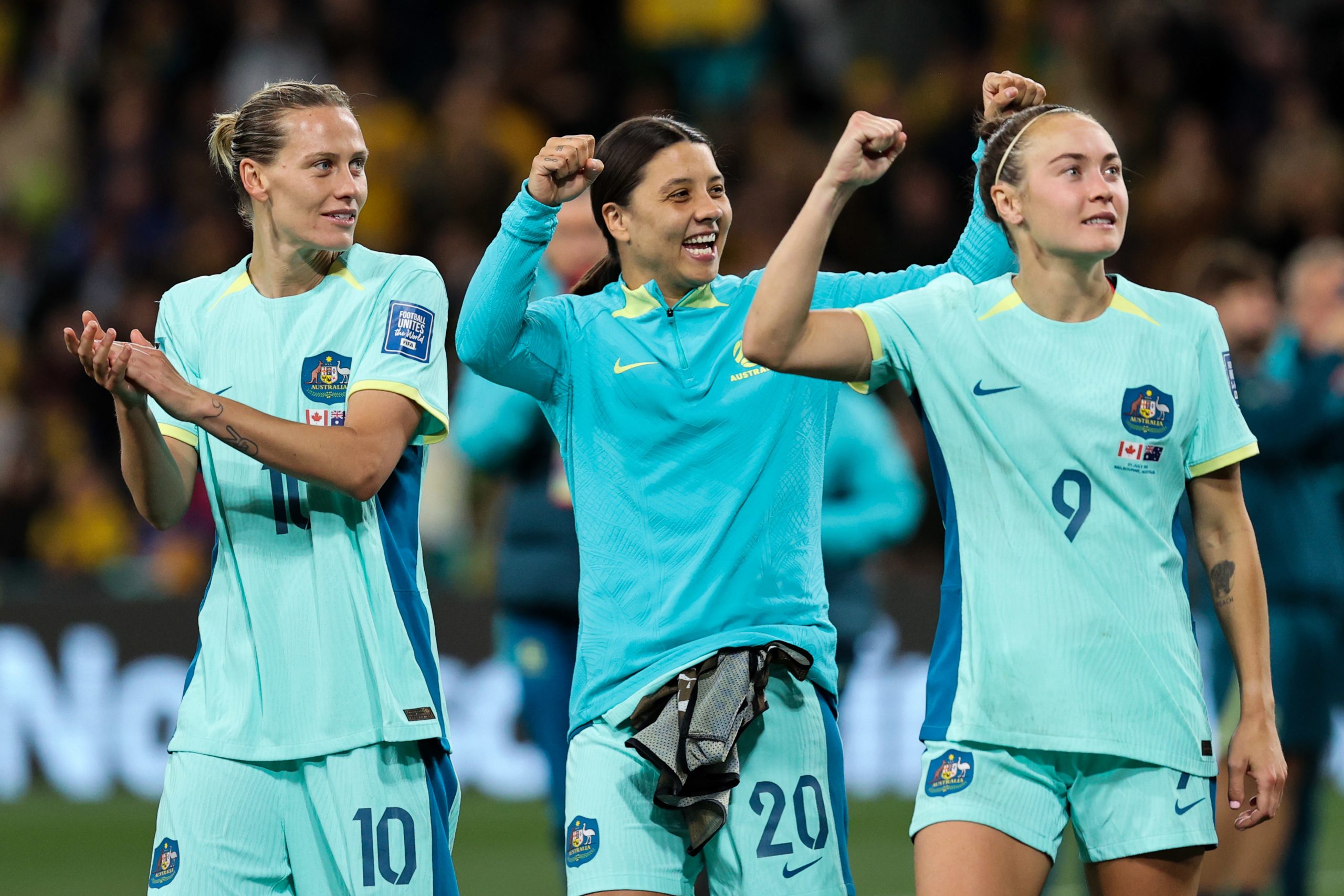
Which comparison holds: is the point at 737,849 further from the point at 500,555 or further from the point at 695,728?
the point at 500,555

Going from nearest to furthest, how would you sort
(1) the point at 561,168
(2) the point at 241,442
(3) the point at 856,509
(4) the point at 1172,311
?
1. (2) the point at 241,442
2. (4) the point at 1172,311
3. (1) the point at 561,168
4. (3) the point at 856,509

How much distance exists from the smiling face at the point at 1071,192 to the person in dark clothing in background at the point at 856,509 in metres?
2.37

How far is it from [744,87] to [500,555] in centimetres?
905

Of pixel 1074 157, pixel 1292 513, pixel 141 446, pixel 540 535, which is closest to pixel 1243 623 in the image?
pixel 1074 157

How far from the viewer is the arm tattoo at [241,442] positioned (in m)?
4.09

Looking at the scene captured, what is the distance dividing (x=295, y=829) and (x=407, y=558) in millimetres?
671

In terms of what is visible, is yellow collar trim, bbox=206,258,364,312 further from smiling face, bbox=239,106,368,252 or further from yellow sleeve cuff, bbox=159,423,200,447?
yellow sleeve cuff, bbox=159,423,200,447

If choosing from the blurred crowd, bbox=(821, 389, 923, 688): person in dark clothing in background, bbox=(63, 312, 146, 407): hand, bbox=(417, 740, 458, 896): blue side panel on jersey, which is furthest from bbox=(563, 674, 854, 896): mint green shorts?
the blurred crowd

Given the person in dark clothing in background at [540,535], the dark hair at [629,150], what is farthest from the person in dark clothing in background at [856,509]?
the dark hair at [629,150]

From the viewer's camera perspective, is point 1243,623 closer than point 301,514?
Yes

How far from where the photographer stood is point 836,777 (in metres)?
4.49

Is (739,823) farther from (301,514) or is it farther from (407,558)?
(301,514)

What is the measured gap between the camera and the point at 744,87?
49.7 ft

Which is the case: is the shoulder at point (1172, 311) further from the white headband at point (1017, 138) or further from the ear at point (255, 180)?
the ear at point (255, 180)
